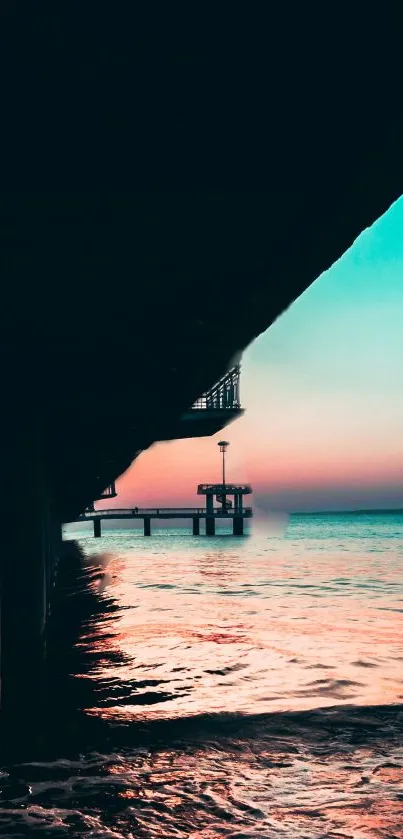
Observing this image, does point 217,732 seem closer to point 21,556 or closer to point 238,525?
point 21,556

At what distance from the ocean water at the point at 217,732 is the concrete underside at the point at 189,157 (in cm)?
410

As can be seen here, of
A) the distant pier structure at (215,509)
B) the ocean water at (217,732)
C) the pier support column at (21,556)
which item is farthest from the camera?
the distant pier structure at (215,509)

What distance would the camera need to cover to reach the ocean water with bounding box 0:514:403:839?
5500 millimetres

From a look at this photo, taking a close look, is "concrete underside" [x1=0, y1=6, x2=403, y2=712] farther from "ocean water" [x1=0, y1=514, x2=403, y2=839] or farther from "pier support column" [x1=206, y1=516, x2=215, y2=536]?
"pier support column" [x1=206, y1=516, x2=215, y2=536]

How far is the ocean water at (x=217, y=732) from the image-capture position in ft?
18.0

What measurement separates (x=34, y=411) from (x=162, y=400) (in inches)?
79.8

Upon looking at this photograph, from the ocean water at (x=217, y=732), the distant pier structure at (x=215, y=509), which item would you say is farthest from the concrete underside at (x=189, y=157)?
the distant pier structure at (x=215, y=509)

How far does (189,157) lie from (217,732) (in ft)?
22.1

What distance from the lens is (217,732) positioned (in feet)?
25.9

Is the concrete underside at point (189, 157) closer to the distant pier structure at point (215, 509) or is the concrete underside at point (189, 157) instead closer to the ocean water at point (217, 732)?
the ocean water at point (217, 732)

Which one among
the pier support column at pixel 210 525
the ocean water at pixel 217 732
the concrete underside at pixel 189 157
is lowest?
the pier support column at pixel 210 525

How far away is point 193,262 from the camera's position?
4969 mm

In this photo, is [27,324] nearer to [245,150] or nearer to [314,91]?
[245,150]

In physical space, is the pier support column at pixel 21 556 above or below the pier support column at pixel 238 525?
above
